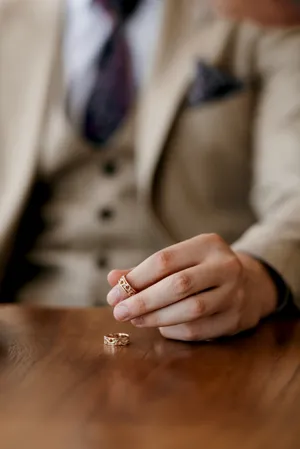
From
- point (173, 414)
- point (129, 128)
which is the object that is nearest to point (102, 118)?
point (129, 128)

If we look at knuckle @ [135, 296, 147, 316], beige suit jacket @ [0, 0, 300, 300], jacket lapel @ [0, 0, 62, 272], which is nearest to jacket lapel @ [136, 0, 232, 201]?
beige suit jacket @ [0, 0, 300, 300]

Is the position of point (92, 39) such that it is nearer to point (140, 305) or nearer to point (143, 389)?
point (140, 305)

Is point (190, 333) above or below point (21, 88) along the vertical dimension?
below

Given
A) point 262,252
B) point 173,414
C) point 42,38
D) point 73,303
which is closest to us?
point 173,414

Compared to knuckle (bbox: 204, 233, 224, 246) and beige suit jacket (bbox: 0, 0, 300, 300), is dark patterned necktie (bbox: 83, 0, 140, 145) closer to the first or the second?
beige suit jacket (bbox: 0, 0, 300, 300)

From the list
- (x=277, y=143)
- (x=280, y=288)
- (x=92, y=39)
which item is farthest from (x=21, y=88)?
(x=280, y=288)

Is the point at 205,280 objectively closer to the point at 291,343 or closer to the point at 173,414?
the point at 291,343
